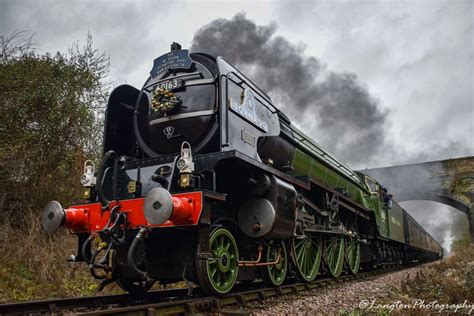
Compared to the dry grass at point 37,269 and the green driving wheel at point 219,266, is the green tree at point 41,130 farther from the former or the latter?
the green driving wheel at point 219,266

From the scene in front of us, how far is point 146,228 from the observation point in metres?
4.45

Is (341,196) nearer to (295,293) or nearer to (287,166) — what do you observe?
(287,166)

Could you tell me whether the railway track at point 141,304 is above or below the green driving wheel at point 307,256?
below

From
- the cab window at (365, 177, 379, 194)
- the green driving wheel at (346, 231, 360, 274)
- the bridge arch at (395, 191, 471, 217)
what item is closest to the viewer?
the green driving wheel at (346, 231, 360, 274)

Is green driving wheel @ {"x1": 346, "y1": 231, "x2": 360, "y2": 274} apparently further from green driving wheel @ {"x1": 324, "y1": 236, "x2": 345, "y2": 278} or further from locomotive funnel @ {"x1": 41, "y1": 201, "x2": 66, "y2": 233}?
locomotive funnel @ {"x1": 41, "y1": 201, "x2": 66, "y2": 233}

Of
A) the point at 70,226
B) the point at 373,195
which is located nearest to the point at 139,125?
the point at 70,226

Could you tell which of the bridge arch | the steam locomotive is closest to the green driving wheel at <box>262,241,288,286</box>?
the steam locomotive

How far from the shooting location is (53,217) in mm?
4969

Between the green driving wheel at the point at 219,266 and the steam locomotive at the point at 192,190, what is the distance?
0.01m

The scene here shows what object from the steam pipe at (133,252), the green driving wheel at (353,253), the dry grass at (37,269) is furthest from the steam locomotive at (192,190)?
the green driving wheel at (353,253)

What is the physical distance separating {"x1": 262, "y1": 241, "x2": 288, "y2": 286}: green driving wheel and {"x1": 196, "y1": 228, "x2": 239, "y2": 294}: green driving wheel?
98 cm

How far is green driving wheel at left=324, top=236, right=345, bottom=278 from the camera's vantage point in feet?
27.0

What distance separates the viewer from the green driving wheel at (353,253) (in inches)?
372

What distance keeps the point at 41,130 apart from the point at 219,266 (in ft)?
21.8
